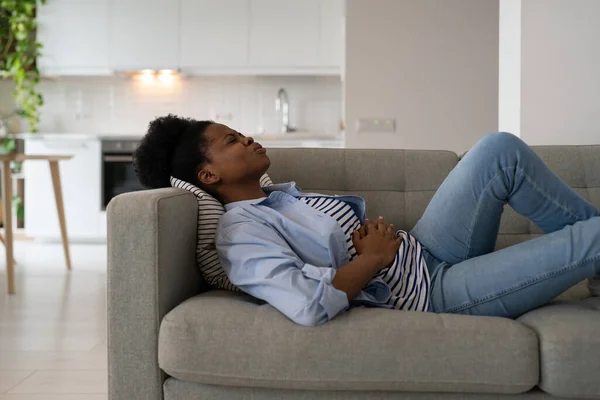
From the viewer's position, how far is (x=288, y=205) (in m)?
1.98

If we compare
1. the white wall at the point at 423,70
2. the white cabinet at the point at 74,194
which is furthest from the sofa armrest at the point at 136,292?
the white cabinet at the point at 74,194

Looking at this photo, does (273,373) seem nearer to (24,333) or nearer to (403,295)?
(403,295)

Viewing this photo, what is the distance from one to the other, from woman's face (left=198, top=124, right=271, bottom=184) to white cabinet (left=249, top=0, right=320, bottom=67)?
4852mm

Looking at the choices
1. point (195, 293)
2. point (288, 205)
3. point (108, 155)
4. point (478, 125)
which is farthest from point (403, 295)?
point (108, 155)

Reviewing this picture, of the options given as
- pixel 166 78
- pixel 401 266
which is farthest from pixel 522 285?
pixel 166 78

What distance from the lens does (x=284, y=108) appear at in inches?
279

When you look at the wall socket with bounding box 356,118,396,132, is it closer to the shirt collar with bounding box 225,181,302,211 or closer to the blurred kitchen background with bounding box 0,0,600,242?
the blurred kitchen background with bounding box 0,0,600,242

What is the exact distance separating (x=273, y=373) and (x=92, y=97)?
634cm

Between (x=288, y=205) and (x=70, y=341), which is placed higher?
(x=288, y=205)

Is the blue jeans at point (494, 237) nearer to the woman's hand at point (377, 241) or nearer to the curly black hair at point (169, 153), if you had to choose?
the woman's hand at point (377, 241)

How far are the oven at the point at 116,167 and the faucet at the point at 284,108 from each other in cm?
148

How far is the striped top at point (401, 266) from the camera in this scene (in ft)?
6.05

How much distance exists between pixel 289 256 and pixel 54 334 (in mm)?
1860

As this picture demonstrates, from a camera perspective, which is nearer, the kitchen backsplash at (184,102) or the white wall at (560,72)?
the white wall at (560,72)
